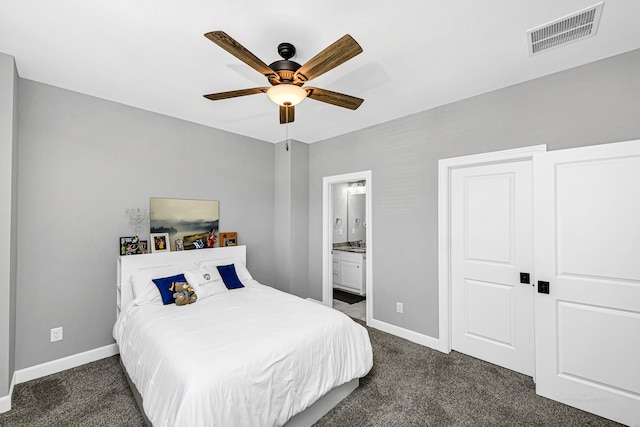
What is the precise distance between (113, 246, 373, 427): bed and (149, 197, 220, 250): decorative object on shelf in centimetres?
53

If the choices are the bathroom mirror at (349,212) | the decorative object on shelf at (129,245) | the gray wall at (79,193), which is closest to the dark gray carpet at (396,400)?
the gray wall at (79,193)

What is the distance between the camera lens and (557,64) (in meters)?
2.36

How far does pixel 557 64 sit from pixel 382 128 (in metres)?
1.76

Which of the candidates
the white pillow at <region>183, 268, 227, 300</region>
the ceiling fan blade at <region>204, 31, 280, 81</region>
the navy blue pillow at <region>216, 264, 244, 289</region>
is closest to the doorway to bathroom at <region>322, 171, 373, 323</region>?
the navy blue pillow at <region>216, 264, 244, 289</region>

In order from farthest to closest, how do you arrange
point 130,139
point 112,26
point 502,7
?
point 130,139
point 112,26
point 502,7

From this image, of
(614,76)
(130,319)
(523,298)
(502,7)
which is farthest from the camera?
(523,298)

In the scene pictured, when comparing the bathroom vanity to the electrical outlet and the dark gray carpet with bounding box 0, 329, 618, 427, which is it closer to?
the dark gray carpet with bounding box 0, 329, 618, 427

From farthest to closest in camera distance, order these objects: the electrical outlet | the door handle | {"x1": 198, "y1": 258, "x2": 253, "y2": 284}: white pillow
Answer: {"x1": 198, "y1": 258, "x2": 253, "y2": 284}: white pillow < the electrical outlet < the door handle

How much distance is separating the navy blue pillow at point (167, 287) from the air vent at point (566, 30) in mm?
3595

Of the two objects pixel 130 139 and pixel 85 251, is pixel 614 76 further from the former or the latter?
pixel 85 251

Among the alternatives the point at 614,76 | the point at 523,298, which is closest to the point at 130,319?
the point at 523,298

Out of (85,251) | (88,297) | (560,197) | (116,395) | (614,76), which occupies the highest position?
(614,76)

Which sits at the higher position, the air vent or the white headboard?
the air vent

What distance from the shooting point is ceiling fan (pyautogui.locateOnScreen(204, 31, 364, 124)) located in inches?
60.6
